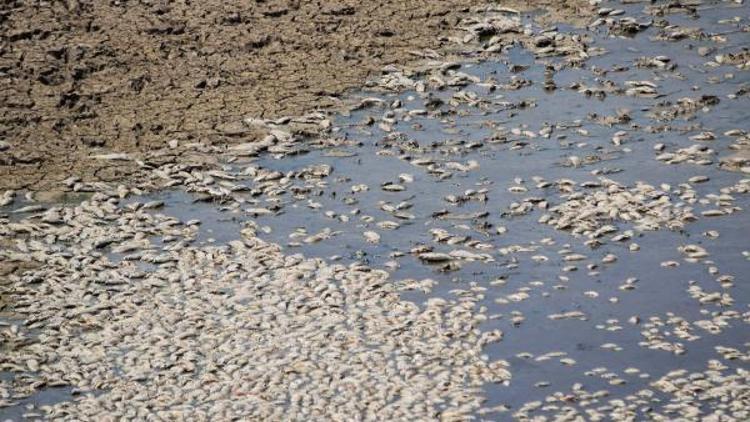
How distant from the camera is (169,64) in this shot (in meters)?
15.7

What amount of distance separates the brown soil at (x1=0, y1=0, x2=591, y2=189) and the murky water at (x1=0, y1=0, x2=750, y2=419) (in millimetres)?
961

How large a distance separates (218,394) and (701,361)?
11.7 feet

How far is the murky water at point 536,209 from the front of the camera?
10.6 meters

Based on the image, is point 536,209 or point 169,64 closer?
point 536,209

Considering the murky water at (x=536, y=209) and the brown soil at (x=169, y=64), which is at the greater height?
the brown soil at (x=169, y=64)

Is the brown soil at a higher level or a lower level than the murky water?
higher

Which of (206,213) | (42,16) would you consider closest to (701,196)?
(206,213)

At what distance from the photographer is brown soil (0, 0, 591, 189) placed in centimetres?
→ 1438

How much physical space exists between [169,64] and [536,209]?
516 centimetres

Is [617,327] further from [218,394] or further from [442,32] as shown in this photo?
[442,32]

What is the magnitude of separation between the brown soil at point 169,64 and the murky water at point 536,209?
3.15 ft

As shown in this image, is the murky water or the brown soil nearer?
the murky water

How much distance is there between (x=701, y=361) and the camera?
33.7 feet

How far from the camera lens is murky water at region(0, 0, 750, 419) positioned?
10.6m
